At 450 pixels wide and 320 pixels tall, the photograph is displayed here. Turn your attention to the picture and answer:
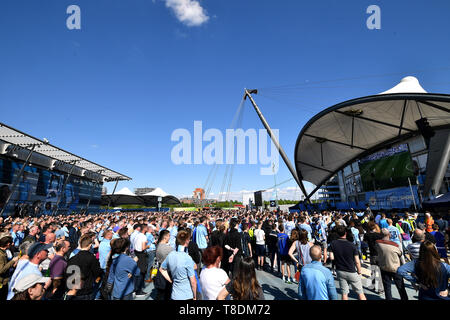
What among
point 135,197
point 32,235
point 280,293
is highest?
point 135,197

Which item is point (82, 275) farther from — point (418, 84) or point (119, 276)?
point (418, 84)

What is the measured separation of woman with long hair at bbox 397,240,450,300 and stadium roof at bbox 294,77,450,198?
830 inches

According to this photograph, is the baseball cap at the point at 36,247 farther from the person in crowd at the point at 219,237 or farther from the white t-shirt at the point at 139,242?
the person in crowd at the point at 219,237

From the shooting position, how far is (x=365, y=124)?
26391 millimetres

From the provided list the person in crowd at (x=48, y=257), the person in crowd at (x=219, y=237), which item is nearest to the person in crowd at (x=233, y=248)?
the person in crowd at (x=219, y=237)

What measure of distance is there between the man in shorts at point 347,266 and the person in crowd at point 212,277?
8.54ft

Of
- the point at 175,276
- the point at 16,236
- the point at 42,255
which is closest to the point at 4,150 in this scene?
the point at 16,236

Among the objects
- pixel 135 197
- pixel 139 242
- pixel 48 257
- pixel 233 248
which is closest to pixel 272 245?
pixel 233 248

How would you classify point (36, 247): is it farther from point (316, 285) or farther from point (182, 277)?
point (316, 285)

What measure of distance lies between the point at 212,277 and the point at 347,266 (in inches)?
113

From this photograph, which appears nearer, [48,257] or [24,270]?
[24,270]

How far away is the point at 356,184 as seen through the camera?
4097 cm

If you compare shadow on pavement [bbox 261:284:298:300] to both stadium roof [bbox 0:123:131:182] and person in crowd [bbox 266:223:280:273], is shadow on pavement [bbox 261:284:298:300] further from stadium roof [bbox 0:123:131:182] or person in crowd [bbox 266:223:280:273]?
stadium roof [bbox 0:123:131:182]

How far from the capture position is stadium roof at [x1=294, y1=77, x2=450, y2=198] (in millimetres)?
20141
